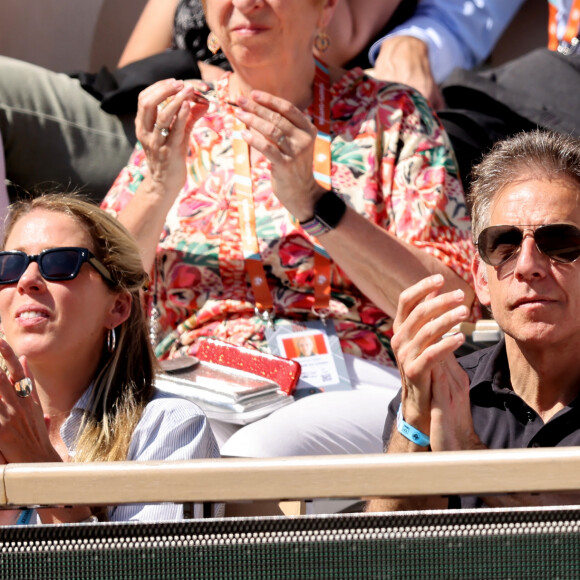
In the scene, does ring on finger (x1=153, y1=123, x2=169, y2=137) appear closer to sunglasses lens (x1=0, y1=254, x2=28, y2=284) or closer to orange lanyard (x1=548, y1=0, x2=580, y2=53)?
sunglasses lens (x1=0, y1=254, x2=28, y2=284)

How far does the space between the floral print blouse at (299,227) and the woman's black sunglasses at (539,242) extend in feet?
2.94

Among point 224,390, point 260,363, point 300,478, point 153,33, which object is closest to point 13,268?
point 224,390

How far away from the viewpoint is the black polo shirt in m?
1.84

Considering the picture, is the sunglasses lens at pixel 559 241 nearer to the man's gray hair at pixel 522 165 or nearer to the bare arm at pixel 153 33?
the man's gray hair at pixel 522 165

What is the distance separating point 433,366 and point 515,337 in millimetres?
304

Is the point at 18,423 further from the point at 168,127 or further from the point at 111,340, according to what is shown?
the point at 168,127

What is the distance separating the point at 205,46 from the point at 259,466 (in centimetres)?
291

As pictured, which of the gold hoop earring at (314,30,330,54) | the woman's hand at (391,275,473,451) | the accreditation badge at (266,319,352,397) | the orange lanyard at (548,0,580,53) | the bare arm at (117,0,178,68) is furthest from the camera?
the bare arm at (117,0,178,68)

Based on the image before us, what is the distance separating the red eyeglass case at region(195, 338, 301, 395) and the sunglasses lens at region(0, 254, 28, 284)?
71cm

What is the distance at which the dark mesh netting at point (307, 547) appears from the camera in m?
1.14

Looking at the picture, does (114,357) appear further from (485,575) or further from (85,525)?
(485,575)

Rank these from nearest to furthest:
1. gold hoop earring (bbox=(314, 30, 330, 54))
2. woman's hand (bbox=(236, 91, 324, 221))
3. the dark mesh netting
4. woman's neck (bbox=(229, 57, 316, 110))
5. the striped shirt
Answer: the dark mesh netting, the striped shirt, woman's hand (bbox=(236, 91, 324, 221)), woman's neck (bbox=(229, 57, 316, 110)), gold hoop earring (bbox=(314, 30, 330, 54))

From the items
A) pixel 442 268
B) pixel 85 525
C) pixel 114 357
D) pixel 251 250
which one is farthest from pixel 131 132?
pixel 85 525

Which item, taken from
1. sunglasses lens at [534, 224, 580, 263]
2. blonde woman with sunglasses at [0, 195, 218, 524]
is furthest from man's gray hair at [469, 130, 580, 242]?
blonde woman with sunglasses at [0, 195, 218, 524]
